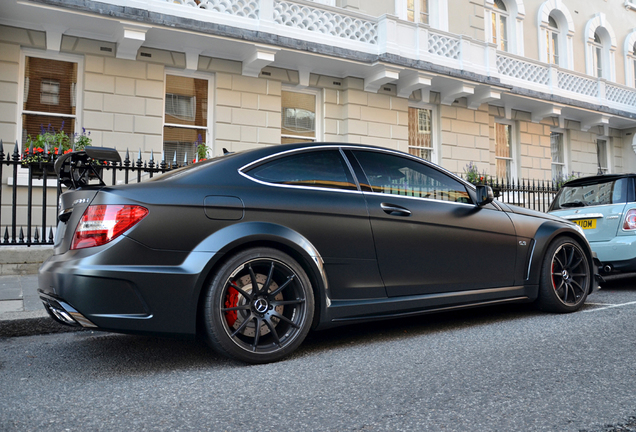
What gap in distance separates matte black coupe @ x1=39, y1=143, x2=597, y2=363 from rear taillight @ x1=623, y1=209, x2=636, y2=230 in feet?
9.16

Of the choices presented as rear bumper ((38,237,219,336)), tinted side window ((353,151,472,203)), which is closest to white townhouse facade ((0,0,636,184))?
tinted side window ((353,151,472,203))

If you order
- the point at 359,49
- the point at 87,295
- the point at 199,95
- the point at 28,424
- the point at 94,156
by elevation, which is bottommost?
the point at 28,424

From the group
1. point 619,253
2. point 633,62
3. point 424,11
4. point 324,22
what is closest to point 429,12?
point 424,11

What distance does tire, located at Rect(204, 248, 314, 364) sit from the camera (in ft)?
9.98

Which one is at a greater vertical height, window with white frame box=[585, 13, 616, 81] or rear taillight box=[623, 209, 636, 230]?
window with white frame box=[585, 13, 616, 81]

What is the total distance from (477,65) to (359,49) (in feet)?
12.4

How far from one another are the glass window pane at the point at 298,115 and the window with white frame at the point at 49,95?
14.9 feet

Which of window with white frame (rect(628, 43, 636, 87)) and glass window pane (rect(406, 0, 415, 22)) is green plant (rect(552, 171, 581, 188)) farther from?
glass window pane (rect(406, 0, 415, 22))

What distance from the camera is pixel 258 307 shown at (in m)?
3.16

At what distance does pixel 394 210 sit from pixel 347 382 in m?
1.44

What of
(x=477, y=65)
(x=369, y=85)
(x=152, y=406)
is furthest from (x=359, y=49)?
(x=152, y=406)

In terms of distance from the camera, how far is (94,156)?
3.24 m

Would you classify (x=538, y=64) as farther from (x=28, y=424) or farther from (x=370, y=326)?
(x=28, y=424)

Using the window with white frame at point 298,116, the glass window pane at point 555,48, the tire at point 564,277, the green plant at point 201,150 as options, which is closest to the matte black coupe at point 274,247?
the tire at point 564,277
